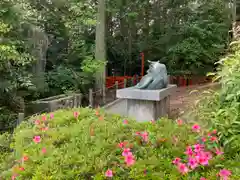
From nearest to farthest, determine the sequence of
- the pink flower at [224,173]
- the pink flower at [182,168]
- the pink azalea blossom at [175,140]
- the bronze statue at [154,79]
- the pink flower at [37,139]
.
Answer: the pink flower at [224,173], the pink flower at [182,168], the pink azalea blossom at [175,140], the pink flower at [37,139], the bronze statue at [154,79]

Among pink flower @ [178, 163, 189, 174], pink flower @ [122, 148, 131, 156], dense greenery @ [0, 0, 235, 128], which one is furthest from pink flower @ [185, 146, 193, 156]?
dense greenery @ [0, 0, 235, 128]

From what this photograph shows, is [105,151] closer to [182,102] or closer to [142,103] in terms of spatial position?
[142,103]

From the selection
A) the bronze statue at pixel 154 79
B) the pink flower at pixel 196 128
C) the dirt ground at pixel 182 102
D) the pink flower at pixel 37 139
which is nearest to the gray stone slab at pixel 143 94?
the bronze statue at pixel 154 79

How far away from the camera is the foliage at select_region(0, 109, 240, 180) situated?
6.75ft

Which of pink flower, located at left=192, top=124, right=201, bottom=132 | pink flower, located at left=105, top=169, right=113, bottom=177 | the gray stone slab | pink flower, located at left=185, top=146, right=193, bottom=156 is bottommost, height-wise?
pink flower, located at left=105, top=169, right=113, bottom=177

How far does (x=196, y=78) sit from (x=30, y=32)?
9.92 metres

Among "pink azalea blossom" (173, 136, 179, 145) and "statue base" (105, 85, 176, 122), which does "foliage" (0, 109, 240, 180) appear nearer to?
"pink azalea blossom" (173, 136, 179, 145)

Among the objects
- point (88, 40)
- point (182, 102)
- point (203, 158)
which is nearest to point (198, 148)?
point (203, 158)

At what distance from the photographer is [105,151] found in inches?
90.0

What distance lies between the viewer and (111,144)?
2.40 m

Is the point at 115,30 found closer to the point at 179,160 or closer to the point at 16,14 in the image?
the point at 16,14

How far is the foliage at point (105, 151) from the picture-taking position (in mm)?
2059

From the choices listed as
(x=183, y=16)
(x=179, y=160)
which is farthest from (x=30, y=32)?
(x=183, y=16)

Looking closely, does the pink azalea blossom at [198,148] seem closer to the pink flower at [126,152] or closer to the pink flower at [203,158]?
the pink flower at [203,158]
